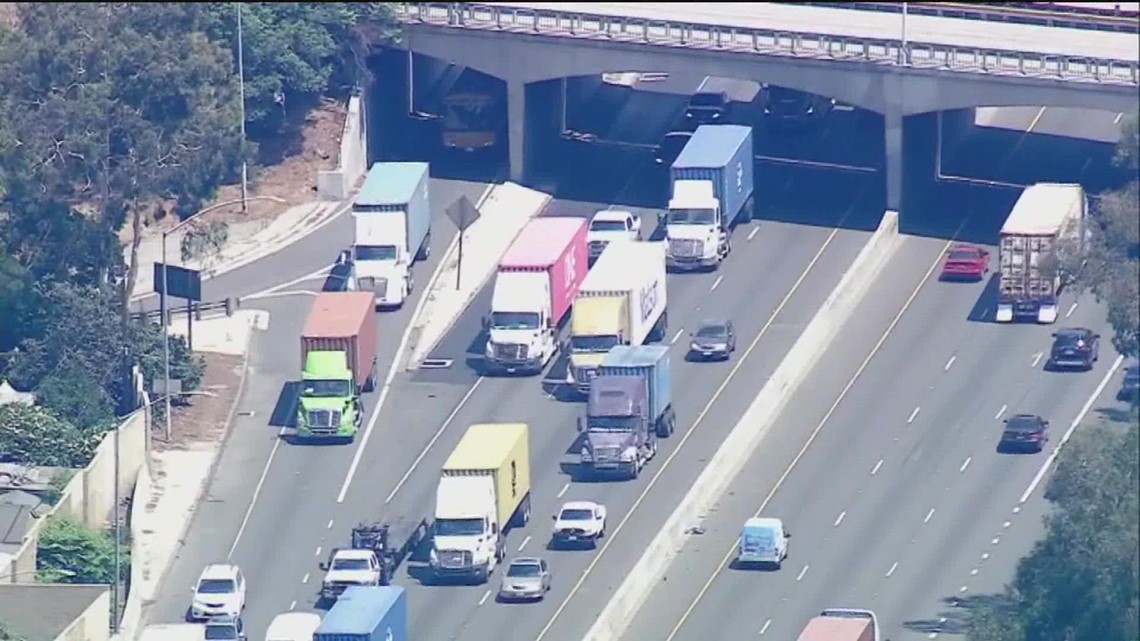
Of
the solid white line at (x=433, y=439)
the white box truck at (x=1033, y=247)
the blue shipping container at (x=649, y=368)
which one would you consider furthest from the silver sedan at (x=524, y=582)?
the white box truck at (x=1033, y=247)

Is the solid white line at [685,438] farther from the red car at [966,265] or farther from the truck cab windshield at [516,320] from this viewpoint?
the truck cab windshield at [516,320]

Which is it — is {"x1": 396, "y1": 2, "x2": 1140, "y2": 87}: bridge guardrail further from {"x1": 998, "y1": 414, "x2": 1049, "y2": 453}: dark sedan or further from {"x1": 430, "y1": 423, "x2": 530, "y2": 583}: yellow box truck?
{"x1": 430, "y1": 423, "x2": 530, "y2": 583}: yellow box truck

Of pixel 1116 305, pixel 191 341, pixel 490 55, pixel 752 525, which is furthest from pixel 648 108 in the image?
pixel 1116 305

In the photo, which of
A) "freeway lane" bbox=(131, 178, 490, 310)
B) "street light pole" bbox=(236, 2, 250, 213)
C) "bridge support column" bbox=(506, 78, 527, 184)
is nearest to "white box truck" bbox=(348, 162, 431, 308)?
"freeway lane" bbox=(131, 178, 490, 310)

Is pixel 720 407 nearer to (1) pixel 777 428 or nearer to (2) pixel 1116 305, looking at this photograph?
(1) pixel 777 428

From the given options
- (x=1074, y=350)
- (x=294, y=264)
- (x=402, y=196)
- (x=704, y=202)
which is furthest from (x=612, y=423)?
(x=294, y=264)

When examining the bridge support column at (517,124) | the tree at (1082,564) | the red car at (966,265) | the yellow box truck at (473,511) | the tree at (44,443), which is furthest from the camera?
the bridge support column at (517,124)

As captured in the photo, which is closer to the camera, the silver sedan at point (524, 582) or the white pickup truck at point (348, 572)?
the silver sedan at point (524, 582)
